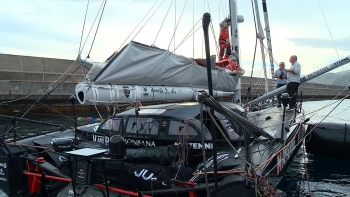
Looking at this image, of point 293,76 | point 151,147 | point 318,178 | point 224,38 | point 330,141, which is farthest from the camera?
point 224,38

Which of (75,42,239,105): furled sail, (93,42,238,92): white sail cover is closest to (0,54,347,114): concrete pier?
(93,42,238,92): white sail cover

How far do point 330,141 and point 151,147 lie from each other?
6996mm

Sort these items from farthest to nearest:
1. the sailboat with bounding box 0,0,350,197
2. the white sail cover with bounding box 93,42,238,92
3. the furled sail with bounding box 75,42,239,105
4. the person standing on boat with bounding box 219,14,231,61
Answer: the person standing on boat with bounding box 219,14,231,61 → the white sail cover with bounding box 93,42,238,92 → the furled sail with bounding box 75,42,239,105 → the sailboat with bounding box 0,0,350,197

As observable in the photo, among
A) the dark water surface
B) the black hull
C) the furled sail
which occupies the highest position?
the furled sail

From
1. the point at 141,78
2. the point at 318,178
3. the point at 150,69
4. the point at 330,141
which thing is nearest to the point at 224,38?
the point at 330,141

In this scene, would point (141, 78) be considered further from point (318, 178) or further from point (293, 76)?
point (318, 178)

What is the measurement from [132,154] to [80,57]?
2.75 m

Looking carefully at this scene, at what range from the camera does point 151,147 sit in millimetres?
5688

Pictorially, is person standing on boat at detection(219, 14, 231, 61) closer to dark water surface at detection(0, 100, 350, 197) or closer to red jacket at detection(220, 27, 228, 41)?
red jacket at detection(220, 27, 228, 41)

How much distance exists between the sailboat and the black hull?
3.11 meters

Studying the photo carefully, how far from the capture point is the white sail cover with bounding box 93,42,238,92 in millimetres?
5902

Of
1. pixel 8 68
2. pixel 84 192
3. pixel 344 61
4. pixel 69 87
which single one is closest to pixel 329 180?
pixel 344 61

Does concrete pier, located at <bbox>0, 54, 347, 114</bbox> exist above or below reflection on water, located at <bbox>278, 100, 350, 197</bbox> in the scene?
above

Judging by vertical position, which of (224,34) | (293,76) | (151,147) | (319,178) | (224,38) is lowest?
(319,178)
